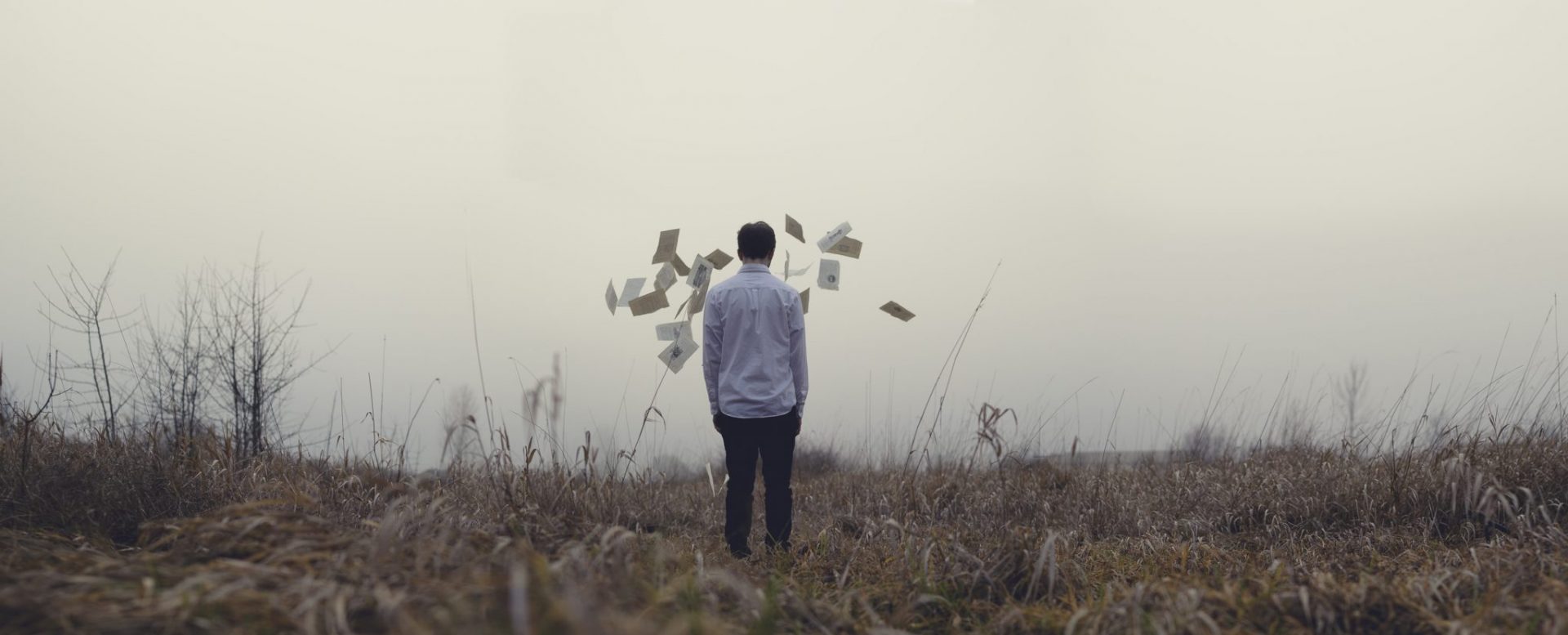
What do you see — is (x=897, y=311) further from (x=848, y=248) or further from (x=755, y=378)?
(x=755, y=378)

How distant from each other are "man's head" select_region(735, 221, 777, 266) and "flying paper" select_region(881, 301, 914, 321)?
871mm

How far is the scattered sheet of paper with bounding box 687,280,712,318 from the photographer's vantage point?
570 centimetres

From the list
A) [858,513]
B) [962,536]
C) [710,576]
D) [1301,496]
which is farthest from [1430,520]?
[710,576]

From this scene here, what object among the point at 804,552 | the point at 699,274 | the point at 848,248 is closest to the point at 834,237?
the point at 848,248

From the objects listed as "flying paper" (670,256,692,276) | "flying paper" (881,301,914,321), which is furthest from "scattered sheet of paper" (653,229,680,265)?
"flying paper" (881,301,914,321)

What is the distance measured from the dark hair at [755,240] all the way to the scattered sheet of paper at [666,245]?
1.91ft

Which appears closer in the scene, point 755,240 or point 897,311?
point 755,240

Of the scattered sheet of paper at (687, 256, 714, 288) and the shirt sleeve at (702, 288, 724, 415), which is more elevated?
the scattered sheet of paper at (687, 256, 714, 288)

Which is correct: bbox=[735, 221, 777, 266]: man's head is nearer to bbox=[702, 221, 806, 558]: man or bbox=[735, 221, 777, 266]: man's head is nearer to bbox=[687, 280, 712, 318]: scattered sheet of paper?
bbox=[702, 221, 806, 558]: man

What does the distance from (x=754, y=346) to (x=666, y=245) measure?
102 cm

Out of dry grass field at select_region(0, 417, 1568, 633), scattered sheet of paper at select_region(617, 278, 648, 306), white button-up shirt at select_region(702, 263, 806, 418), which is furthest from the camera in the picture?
scattered sheet of paper at select_region(617, 278, 648, 306)

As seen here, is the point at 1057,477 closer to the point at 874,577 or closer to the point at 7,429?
the point at 874,577

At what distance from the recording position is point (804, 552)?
4.83 m

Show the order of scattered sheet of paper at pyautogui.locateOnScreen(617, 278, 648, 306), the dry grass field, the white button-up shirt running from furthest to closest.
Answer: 1. scattered sheet of paper at pyautogui.locateOnScreen(617, 278, 648, 306)
2. the white button-up shirt
3. the dry grass field
